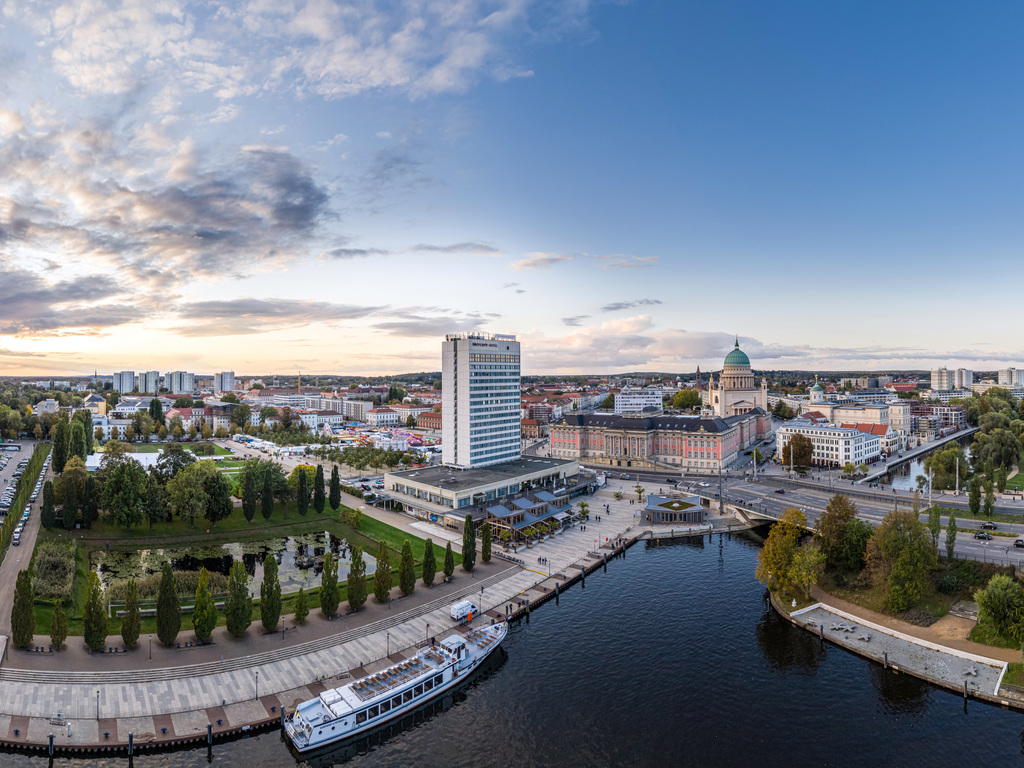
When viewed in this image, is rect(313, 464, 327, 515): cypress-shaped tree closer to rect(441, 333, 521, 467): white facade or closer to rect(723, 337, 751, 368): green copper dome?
rect(441, 333, 521, 467): white facade

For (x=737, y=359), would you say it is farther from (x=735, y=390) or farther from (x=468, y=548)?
(x=468, y=548)

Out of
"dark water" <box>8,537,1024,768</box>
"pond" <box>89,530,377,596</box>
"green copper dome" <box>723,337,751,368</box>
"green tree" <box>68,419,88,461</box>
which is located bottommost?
"dark water" <box>8,537,1024,768</box>

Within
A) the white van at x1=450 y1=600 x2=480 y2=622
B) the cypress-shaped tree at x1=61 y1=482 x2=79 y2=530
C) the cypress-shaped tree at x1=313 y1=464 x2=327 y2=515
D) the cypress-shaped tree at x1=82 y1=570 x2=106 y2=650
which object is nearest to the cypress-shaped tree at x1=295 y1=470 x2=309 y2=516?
the cypress-shaped tree at x1=313 y1=464 x2=327 y2=515

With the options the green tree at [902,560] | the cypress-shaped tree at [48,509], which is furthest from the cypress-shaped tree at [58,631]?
the green tree at [902,560]

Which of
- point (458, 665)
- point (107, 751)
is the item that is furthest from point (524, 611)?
point (107, 751)

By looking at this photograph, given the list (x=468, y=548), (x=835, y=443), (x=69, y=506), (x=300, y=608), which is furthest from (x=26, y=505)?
(x=835, y=443)

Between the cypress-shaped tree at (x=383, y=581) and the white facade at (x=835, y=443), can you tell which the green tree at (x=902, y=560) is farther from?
the white facade at (x=835, y=443)
